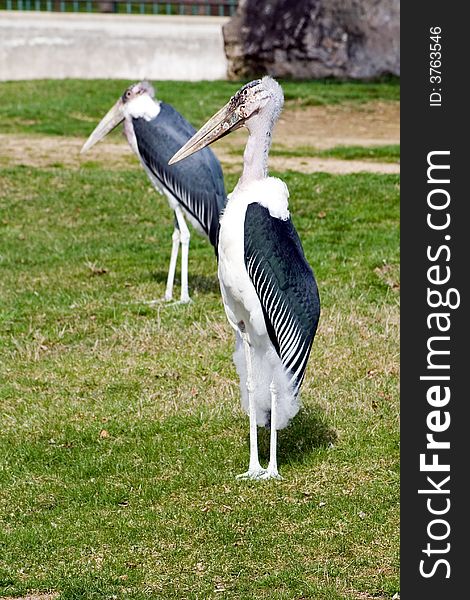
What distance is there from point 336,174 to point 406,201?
26.8 feet

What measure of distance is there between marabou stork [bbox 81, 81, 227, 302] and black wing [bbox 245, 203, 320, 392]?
123 inches

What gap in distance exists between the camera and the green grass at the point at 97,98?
15562 millimetres

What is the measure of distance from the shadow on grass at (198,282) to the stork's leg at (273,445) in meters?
3.42

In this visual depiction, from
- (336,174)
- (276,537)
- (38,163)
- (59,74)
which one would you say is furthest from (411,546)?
(59,74)

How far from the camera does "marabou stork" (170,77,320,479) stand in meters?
5.51

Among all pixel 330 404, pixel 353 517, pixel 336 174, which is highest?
pixel 336 174

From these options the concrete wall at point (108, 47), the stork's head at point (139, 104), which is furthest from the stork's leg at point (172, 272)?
the concrete wall at point (108, 47)

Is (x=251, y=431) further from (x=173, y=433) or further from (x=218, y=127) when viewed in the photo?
(x=218, y=127)

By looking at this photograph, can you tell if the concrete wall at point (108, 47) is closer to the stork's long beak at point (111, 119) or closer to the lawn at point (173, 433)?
the lawn at point (173, 433)

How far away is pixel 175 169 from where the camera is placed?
29.3ft

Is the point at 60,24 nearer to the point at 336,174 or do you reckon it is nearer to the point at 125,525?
the point at 336,174

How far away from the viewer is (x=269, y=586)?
16.0ft

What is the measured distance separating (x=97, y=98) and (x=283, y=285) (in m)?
11.9

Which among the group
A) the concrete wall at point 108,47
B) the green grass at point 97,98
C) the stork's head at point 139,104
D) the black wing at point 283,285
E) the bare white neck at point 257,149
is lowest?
the black wing at point 283,285
